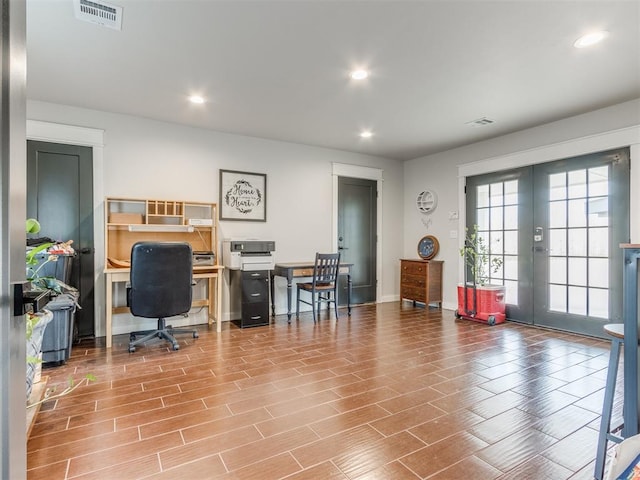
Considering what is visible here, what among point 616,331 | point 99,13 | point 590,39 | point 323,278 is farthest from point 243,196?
point 616,331

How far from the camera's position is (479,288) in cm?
466

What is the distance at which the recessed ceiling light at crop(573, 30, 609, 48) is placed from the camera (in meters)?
2.41

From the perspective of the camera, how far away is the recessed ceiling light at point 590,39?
7.90ft

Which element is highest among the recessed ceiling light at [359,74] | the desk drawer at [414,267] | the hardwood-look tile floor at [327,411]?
the recessed ceiling light at [359,74]

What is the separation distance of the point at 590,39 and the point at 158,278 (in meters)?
4.01

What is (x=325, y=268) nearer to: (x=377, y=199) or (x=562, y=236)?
(x=377, y=199)

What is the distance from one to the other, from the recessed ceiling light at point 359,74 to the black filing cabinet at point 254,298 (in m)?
2.47

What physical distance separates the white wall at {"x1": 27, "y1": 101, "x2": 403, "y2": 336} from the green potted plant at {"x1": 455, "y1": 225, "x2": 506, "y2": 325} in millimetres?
1409

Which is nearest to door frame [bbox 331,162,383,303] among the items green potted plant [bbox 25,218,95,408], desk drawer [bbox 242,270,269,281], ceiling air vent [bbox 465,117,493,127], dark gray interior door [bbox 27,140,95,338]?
desk drawer [bbox 242,270,269,281]

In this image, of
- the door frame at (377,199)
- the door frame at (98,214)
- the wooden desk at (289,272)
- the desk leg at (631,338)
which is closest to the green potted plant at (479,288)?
the door frame at (377,199)

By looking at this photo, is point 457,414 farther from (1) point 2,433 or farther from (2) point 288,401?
(1) point 2,433

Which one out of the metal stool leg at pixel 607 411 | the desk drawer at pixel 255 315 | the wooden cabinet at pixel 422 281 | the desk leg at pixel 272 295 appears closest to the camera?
the metal stool leg at pixel 607 411

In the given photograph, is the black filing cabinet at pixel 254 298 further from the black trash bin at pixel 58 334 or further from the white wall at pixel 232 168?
the black trash bin at pixel 58 334

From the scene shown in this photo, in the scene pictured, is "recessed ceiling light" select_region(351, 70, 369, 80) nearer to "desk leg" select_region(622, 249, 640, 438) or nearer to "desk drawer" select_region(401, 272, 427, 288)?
"desk leg" select_region(622, 249, 640, 438)
